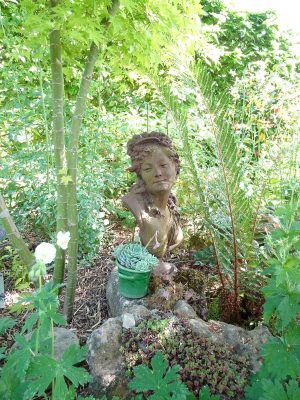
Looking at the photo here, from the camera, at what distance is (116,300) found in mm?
2756

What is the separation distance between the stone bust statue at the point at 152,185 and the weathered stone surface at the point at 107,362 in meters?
0.70

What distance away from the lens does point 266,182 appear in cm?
272

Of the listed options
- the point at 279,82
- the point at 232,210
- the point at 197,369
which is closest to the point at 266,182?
the point at 232,210

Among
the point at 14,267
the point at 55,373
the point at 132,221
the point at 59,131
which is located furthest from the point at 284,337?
the point at 132,221

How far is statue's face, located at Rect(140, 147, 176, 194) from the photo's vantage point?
2.70 metres

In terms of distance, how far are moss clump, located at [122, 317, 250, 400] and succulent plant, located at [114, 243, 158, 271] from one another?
15.6 inches

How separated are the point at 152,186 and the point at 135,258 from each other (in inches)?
19.7

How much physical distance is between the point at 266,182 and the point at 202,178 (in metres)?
0.78

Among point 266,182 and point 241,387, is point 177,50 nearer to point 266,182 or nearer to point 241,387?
point 266,182

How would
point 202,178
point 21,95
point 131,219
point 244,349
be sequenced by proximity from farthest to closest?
1. point 131,219
2. point 21,95
3. point 202,178
4. point 244,349

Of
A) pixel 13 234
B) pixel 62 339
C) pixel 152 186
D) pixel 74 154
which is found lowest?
pixel 62 339

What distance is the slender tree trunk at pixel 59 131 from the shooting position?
2459 millimetres

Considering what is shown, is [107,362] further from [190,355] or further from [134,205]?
[134,205]

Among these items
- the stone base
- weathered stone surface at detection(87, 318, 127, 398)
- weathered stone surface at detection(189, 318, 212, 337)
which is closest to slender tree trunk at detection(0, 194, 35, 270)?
the stone base
